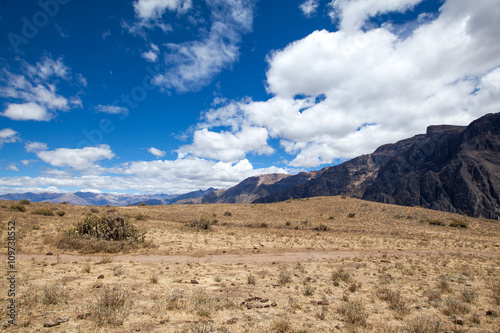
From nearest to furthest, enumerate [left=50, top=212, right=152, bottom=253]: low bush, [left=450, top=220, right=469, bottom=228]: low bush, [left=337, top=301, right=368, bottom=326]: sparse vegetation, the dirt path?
[left=337, top=301, right=368, bottom=326]: sparse vegetation < the dirt path < [left=50, top=212, right=152, bottom=253]: low bush < [left=450, top=220, right=469, bottom=228]: low bush

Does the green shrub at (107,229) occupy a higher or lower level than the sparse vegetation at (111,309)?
higher

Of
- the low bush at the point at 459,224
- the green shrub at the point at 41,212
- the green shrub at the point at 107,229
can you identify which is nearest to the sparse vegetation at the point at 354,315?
the green shrub at the point at 107,229

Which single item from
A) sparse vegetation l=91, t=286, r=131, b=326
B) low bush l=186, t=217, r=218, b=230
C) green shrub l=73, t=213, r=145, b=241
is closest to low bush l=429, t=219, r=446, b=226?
low bush l=186, t=217, r=218, b=230

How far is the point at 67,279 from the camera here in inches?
353

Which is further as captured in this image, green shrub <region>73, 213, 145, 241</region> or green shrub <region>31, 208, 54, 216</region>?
green shrub <region>31, 208, 54, 216</region>

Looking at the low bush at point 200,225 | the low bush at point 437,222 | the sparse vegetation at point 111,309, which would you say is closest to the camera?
the sparse vegetation at point 111,309

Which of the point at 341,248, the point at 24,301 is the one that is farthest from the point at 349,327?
the point at 341,248

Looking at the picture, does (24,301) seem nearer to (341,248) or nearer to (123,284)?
(123,284)

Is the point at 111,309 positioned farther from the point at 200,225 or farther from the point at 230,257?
the point at 200,225

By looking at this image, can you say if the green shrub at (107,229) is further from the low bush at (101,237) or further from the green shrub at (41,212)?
the green shrub at (41,212)

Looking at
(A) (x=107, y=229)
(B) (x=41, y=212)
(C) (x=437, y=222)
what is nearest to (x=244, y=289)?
(A) (x=107, y=229)

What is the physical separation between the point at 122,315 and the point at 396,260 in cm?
1656

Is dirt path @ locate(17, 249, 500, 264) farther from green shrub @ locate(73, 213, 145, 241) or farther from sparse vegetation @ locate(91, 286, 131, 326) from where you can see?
sparse vegetation @ locate(91, 286, 131, 326)

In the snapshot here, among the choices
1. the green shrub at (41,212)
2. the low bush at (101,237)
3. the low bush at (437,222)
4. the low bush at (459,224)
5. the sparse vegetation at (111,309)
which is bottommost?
the low bush at (459,224)
